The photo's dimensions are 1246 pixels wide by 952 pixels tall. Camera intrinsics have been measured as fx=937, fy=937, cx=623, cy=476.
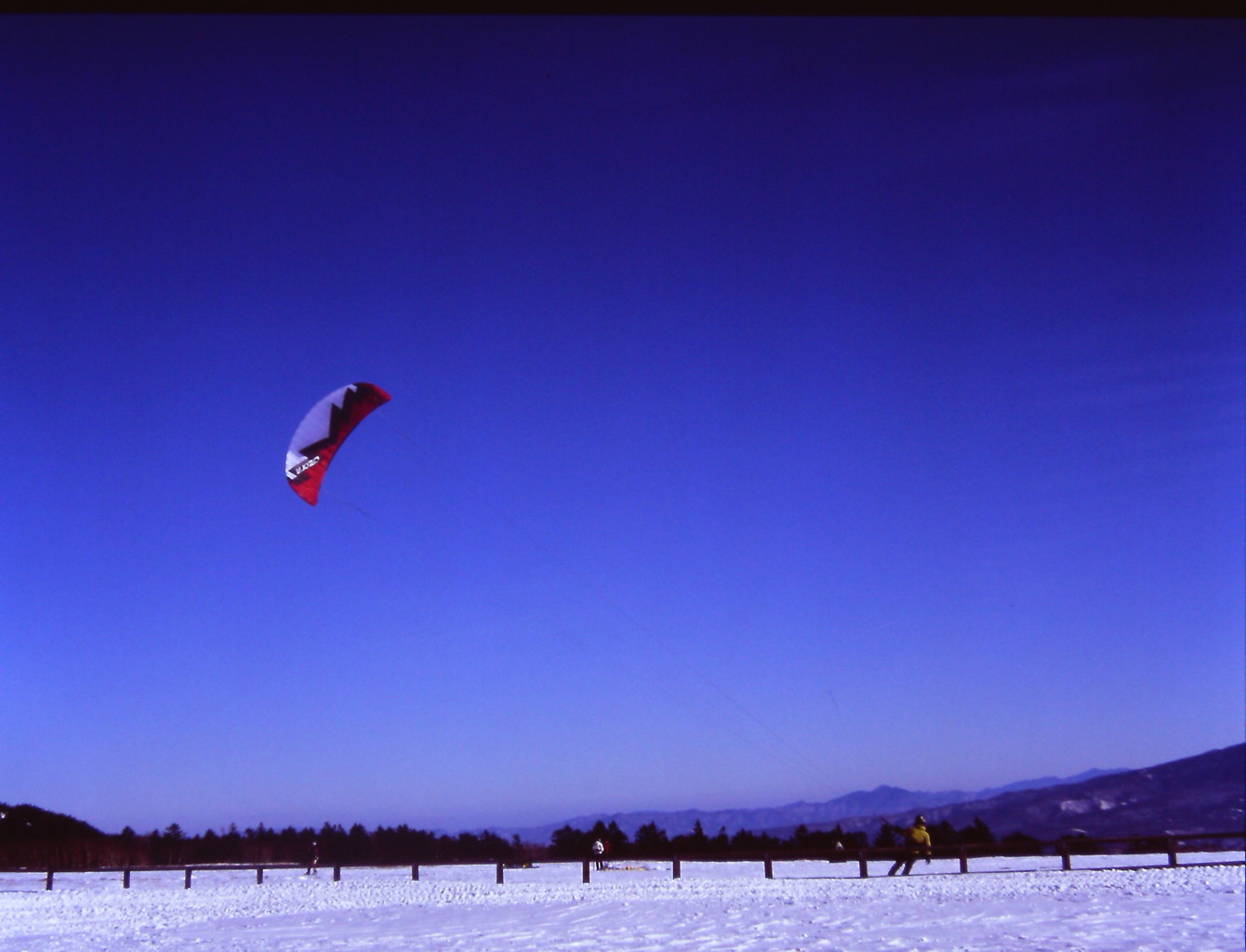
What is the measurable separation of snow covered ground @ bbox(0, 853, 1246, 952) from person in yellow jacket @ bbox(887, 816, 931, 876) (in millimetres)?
336

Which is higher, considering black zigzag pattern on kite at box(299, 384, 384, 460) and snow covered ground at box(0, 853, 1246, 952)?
black zigzag pattern on kite at box(299, 384, 384, 460)

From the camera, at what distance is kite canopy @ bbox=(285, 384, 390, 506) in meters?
16.5

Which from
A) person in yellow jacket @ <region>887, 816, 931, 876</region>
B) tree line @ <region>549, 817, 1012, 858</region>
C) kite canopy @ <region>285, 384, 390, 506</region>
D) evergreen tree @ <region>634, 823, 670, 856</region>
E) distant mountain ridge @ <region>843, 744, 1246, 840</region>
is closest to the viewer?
kite canopy @ <region>285, 384, 390, 506</region>

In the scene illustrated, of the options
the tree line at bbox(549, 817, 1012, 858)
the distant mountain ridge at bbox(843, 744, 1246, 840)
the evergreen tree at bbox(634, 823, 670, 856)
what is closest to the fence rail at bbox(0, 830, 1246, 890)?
the tree line at bbox(549, 817, 1012, 858)

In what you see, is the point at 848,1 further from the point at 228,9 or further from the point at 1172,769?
the point at 1172,769

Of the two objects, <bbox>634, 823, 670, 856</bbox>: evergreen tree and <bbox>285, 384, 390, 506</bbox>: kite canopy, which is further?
<bbox>634, 823, 670, 856</bbox>: evergreen tree

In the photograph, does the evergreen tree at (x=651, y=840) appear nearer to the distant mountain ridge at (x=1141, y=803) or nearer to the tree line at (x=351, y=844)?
the tree line at (x=351, y=844)

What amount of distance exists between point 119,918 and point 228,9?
45.4ft

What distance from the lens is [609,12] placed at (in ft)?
12.4

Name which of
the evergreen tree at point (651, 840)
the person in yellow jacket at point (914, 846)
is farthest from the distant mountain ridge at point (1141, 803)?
the person in yellow jacket at point (914, 846)

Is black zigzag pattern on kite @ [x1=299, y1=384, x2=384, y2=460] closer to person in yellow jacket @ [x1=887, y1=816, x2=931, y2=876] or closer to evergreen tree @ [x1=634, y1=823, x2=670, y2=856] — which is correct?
person in yellow jacket @ [x1=887, y1=816, x2=931, y2=876]

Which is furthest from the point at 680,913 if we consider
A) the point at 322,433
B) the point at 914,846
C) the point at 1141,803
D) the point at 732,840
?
the point at 1141,803

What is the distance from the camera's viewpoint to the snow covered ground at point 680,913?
907cm

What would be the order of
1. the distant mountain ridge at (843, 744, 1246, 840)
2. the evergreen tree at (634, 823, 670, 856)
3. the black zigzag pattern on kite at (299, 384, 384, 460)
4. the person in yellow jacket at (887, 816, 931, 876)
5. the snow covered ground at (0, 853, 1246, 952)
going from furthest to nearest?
the distant mountain ridge at (843, 744, 1246, 840) → the evergreen tree at (634, 823, 670, 856) → the person in yellow jacket at (887, 816, 931, 876) → the black zigzag pattern on kite at (299, 384, 384, 460) → the snow covered ground at (0, 853, 1246, 952)
